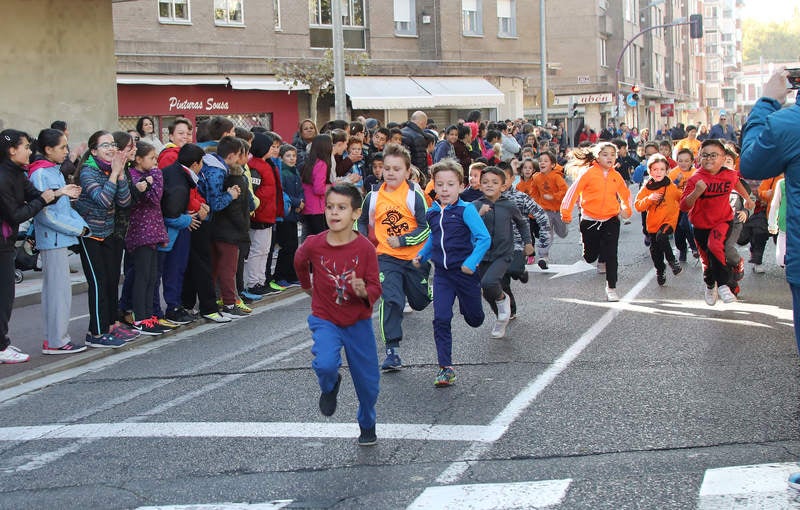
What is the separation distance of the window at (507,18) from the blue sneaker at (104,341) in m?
33.5

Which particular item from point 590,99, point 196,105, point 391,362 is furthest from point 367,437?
point 590,99

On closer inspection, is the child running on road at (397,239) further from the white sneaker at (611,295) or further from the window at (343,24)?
the window at (343,24)

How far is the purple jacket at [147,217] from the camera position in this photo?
990 centimetres

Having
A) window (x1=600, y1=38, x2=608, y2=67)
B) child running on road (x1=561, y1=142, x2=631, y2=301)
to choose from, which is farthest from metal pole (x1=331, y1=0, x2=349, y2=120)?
window (x1=600, y1=38, x2=608, y2=67)

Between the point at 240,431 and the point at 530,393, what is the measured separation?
6.65 ft

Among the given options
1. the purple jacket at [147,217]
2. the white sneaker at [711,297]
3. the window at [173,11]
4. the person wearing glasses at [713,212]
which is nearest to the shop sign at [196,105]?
the window at [173,11]

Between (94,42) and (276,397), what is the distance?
10666 millimetres

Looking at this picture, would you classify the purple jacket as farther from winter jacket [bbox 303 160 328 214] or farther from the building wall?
the building wall

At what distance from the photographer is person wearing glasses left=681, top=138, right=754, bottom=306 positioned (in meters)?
10.7

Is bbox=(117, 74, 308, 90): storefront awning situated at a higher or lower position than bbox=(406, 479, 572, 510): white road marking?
higher

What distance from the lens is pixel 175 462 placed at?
5.86 meters

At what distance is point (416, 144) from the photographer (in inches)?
638

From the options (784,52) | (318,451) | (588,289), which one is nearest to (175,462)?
(318,451)

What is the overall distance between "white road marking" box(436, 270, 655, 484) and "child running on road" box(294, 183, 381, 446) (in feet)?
2.15
